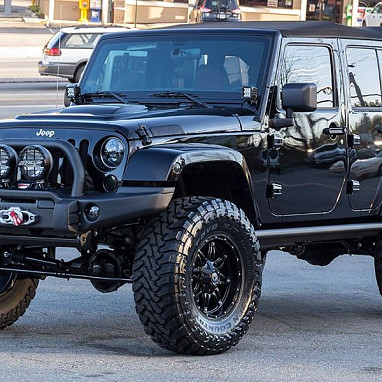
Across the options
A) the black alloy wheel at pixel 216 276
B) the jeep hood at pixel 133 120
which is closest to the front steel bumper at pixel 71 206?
the jeep hood at pixel 133 120

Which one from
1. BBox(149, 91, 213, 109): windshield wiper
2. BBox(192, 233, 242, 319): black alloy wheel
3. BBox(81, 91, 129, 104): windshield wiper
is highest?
BBox(149, 91, 213, 109): windshield wiper

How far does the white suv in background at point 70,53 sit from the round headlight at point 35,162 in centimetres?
2583

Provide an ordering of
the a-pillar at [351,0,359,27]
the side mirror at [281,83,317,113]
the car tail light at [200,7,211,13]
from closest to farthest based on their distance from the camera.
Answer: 1. the side mirror at [281,83,317,113]
2. the car tail light at [200,7,211,13]
3. the a-pillar at [351,0,359,27]

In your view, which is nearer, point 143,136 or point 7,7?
point 143,136

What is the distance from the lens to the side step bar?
25.3 feet

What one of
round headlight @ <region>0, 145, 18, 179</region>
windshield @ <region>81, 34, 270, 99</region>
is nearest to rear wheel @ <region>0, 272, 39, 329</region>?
round headlight @ <region>0, 145, 18, 179</region>

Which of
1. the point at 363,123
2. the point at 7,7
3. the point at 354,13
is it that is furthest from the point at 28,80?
the point at 363,123

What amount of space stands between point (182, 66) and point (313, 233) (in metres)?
1.42

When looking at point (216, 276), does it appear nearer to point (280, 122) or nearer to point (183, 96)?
Result: point (280, 122)

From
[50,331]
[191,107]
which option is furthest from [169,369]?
[191,107]

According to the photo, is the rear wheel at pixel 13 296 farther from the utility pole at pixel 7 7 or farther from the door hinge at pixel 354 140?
the utility pole at pixel 7 7

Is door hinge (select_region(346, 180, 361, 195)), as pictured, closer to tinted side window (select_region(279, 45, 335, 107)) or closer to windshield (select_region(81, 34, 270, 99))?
tinted side window (select_region(279, 45, 335, 107))

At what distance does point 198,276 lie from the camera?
698 cm

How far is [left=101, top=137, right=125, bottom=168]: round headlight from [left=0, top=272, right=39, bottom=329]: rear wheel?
1.37 meters
